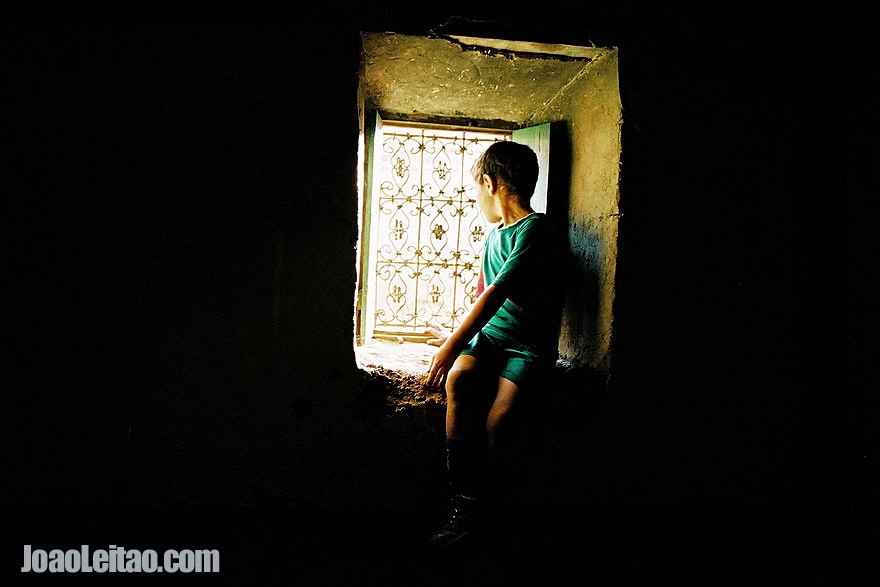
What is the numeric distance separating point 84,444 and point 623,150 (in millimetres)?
2483

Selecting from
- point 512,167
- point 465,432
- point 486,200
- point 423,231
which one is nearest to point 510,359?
point 465,432

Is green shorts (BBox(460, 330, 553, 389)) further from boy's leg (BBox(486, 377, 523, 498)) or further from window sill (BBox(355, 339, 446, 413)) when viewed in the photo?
window sill (BBox(355, 339, 446, 413))

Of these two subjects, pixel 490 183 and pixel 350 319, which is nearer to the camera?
pixel 350 319

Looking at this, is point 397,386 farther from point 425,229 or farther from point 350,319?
point 425,229

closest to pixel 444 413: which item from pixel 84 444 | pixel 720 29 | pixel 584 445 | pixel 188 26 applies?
pixel 584 445

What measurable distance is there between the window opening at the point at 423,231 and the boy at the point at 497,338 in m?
0.45

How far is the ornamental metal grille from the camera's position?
2.61m

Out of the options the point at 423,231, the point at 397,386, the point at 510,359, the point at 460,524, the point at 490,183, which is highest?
the point at 490,183

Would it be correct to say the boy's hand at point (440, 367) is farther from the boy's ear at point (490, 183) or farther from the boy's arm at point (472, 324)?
the boy's ear at point (490, 183)

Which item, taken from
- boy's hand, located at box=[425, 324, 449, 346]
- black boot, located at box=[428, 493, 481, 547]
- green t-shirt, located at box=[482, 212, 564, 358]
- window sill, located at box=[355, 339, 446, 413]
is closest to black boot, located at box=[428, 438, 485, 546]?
black boot, located at box=[428, 493, 481, 547]

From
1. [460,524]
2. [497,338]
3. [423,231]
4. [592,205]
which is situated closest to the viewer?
[460,524]

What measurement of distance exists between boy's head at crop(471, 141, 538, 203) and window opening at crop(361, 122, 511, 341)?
0.49 meters

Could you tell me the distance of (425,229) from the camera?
2.63 m

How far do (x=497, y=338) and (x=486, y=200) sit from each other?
0.64 m
